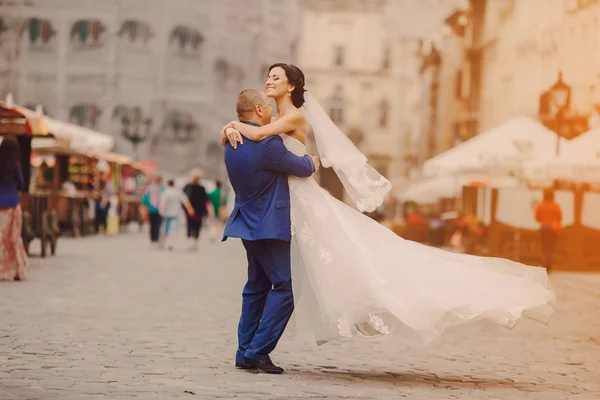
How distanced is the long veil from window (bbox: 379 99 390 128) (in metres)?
89.4

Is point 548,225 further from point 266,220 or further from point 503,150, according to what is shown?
point 266,220

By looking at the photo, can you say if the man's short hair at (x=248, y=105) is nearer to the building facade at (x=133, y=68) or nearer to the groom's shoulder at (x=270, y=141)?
the groom's shoulder at (x=270, y=141)

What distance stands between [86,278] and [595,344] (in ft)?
27.9

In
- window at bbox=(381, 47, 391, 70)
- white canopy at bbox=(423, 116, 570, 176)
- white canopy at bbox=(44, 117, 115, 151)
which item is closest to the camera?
white canopy at bbox=(423, 116, 570, 176)

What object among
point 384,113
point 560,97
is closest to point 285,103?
point 560,97

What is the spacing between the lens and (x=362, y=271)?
8594 mm

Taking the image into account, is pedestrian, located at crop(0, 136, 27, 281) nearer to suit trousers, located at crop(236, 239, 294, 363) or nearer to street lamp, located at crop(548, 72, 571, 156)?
suit trousers, located at crop(236, 239, 294, 363)

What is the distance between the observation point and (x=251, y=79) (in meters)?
79.1

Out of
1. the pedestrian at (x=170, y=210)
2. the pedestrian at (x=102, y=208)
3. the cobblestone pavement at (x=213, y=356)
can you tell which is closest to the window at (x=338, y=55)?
the pedestrian at (x=102, y=208)

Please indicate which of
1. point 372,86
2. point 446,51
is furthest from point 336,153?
point 372,86

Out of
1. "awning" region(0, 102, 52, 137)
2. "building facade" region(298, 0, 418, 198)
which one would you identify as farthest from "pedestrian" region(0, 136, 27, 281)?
"building facade" region(298, 0, 418, 198)

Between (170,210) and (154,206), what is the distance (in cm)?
113

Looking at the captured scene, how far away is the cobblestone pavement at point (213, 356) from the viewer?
785 centimetres

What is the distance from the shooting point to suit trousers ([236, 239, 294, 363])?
341 inches
